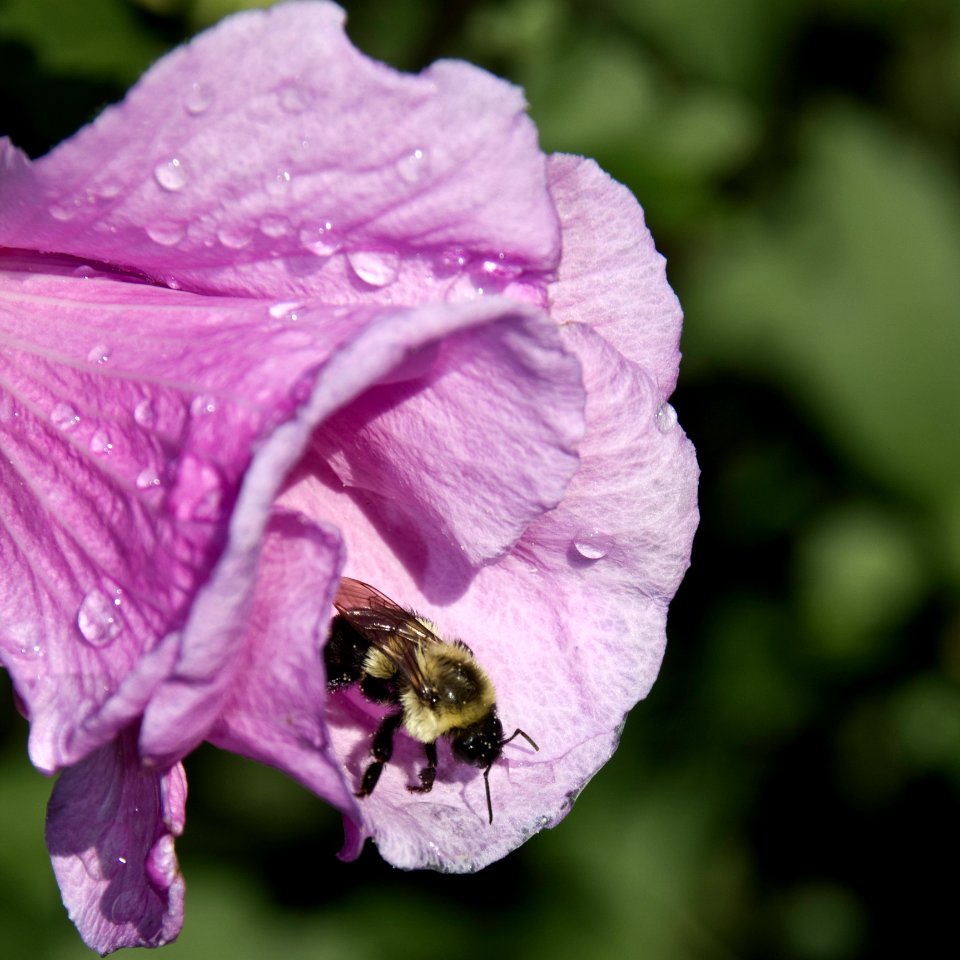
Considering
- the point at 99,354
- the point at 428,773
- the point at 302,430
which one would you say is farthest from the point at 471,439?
the point at 428,773

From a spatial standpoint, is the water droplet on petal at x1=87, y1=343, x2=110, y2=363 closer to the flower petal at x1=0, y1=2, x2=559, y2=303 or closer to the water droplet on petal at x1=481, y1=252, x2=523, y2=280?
the flower petal at x1=0, y1=2, x2=559, y2=303

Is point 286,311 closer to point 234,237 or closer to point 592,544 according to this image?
point 234,237

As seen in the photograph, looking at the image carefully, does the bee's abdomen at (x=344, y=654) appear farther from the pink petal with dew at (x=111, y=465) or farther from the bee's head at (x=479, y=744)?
the pink petal with dew at (x=111, y=465)

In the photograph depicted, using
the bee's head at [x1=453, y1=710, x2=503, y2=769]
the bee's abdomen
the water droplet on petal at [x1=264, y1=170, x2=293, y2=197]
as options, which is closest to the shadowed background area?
the bee's abdomen

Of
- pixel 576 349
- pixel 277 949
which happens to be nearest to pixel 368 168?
pixel 576 349

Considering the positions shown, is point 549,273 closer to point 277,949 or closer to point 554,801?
point 554,801

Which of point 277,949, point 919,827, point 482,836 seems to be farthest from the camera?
point 919,827
